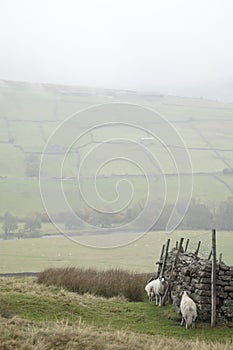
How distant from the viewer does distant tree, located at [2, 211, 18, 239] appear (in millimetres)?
47188

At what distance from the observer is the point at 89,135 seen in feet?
219

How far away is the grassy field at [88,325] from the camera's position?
838cm

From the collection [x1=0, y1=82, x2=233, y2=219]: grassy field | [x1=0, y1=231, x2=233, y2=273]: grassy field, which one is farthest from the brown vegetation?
[x1=0, y1=231, x2=233, y2=273]: grassy field

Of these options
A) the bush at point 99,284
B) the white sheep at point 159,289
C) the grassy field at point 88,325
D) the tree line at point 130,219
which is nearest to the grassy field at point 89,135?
the tree line at point 130,219

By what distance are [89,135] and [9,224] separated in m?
21.5

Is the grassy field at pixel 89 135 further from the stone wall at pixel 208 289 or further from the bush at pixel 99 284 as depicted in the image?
the stone wall at pixel 208 289

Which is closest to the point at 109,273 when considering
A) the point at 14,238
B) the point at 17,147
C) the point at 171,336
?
the point at 171,336

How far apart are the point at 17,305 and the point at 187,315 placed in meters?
4.37

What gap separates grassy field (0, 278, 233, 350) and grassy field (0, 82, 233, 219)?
16131 millimetres

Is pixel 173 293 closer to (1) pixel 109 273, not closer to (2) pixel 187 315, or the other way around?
(2) pixel 187 315

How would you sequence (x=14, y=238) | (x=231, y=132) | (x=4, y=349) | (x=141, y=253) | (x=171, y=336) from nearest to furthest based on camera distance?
(x=4, y=349), (x=171, y=336), (x=141, y=253), (x=14, y=238), (x=231, y=132)

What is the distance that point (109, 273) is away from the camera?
20.8 meters

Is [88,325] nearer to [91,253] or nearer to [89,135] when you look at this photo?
[91,253]

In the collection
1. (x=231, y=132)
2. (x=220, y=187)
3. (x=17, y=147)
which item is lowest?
(x=220, y=187)
